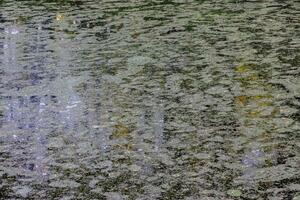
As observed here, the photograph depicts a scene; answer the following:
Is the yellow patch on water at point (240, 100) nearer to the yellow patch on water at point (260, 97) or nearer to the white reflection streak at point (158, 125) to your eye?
the yellow patch on water at point (260, 97)

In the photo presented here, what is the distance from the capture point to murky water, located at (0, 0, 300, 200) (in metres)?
2.40

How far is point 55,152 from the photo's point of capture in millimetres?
2783

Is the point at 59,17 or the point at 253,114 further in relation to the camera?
the point at 59,17

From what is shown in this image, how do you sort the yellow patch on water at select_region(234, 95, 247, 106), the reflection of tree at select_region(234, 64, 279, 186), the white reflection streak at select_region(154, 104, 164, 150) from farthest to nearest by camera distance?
the yellow patch on water at select_region(234, 95, 247, 106), the white reflection streak at select_region(154, 104, 164, 150), the reflection of tree at select_region(234, 64, 279, 186)

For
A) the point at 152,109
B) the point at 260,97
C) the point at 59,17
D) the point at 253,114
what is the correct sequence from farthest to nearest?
the point at 59,17
the point at 260,97
the point at 152,109
the point at 253,114

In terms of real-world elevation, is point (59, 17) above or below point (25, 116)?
above

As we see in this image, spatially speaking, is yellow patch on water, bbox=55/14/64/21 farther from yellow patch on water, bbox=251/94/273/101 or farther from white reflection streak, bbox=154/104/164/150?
yellow patch on water, bbox=251/94/273/101

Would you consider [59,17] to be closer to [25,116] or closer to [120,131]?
[25,116]

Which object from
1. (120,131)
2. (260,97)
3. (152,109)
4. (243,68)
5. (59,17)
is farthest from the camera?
(59,17)

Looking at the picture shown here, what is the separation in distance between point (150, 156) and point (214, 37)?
2889 mm

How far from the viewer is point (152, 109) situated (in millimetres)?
→ 3357

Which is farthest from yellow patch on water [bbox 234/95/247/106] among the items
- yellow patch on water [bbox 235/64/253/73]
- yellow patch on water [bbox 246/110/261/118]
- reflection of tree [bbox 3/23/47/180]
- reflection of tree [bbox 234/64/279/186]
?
reflection of tree [bbox 3/23/47/180]

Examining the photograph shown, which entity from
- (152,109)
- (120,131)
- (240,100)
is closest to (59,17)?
(152,109)

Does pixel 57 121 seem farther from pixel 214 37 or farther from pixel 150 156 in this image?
pixel 214 37
